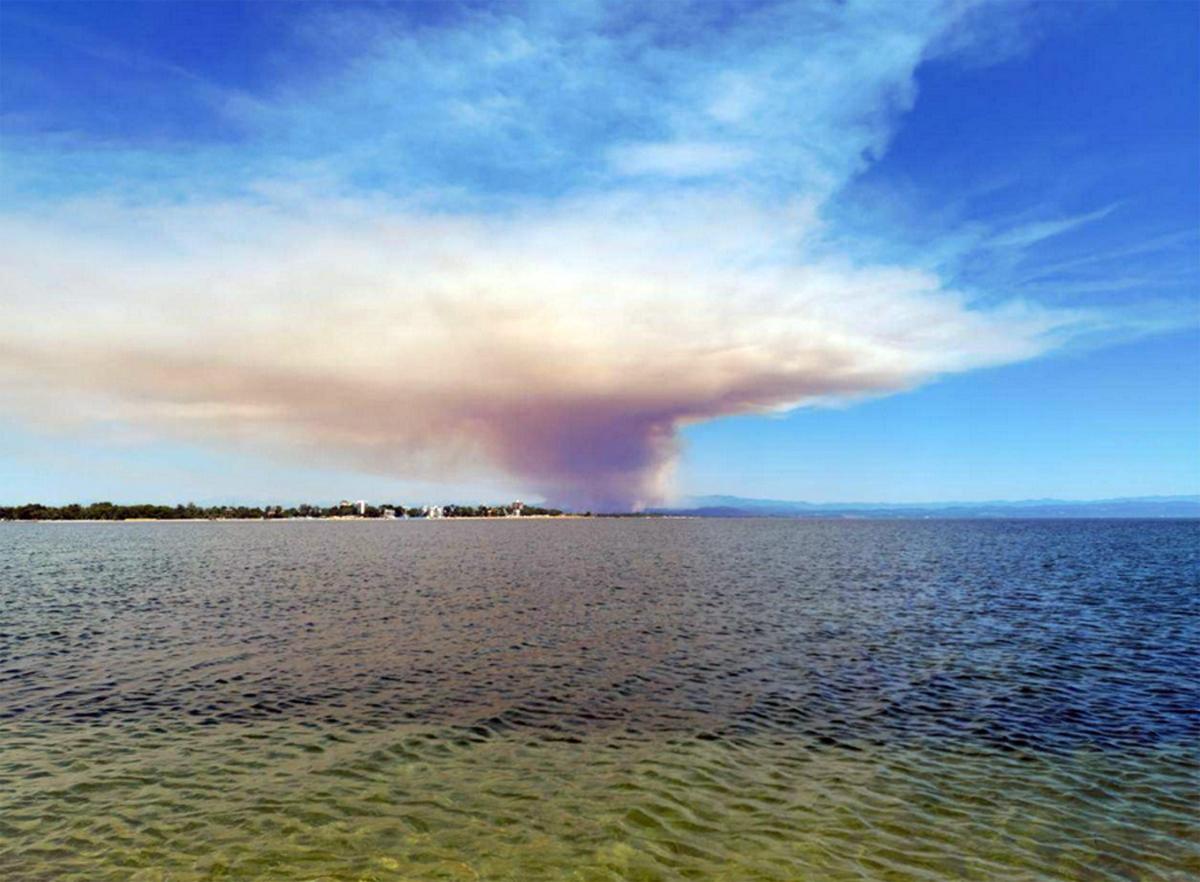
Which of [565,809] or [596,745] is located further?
[596,745]

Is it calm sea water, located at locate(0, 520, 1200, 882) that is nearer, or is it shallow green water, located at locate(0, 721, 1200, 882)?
shallow green water, located at locate(0, 721, 1200, 882)

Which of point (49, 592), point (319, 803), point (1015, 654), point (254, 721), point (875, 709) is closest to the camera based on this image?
point (319, 803)

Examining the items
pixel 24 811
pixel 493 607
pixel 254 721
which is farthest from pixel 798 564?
pixel 24 811

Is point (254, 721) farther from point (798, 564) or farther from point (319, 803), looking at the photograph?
point (798, 564)

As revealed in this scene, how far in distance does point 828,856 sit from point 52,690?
118ft

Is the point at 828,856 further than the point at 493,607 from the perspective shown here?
No

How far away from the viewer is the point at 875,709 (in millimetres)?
30312

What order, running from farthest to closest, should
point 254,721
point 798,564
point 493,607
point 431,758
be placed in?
point 798,564
point 493,607
point 254,721
point 431,758

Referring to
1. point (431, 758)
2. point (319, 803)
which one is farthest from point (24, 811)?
point (431, 758)

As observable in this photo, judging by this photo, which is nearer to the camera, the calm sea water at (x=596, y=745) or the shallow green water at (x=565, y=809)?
the shallow green water at (x=565, y=809)

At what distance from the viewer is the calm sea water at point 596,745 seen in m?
17.2

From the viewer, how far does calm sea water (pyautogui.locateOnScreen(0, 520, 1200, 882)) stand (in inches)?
677

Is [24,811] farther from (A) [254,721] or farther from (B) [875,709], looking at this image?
(B) [875,709]

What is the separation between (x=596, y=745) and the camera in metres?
25.5
